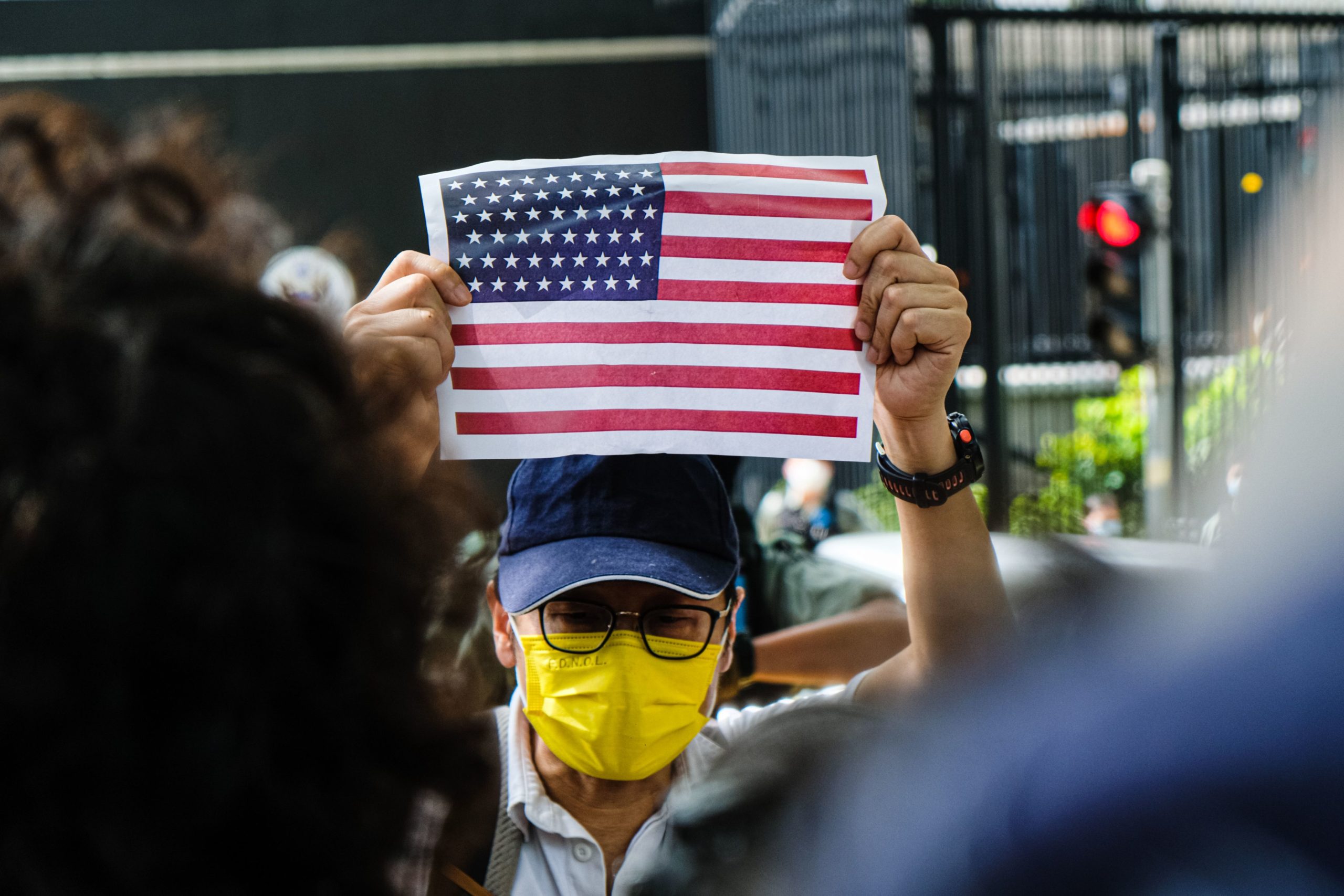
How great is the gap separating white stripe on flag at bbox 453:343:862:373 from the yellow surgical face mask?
0.50 meters

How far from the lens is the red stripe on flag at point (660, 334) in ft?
6.74

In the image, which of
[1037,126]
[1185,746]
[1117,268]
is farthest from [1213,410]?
[1185,746]

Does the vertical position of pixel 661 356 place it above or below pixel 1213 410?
above

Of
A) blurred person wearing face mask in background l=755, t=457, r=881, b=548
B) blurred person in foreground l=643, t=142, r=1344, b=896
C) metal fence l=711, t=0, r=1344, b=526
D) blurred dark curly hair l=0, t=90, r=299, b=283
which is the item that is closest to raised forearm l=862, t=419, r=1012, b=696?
blurred person in foreground l=643, t=142, r=1344, b=896

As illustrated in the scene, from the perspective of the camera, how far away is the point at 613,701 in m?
2.18

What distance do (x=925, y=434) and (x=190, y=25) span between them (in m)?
13.2

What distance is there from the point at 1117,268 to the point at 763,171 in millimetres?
6680

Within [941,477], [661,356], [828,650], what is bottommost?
[828,650]

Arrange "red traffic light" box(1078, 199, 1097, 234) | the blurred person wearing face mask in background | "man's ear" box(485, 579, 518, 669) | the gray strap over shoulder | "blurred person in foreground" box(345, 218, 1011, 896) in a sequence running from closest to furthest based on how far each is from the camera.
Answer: the gray strap over shoulder → "blurred person in foreground" box(345, 218, 1011, 896) → "man's ear" box(485, 579, 518, 669) → the blurred person wearing face mask in background → "red traffic light" box(1078, 199, 1097, 234)

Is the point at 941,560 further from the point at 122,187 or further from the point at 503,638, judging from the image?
the point at 122,187

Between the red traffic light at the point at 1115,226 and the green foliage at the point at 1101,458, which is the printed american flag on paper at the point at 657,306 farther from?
the red traffic light at the point at 1115,226

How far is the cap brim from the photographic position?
7.06 ft

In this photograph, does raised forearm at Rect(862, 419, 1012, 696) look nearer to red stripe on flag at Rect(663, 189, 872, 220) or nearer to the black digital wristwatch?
the black digital wristwatch

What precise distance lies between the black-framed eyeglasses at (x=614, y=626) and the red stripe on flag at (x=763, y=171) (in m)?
0.77
